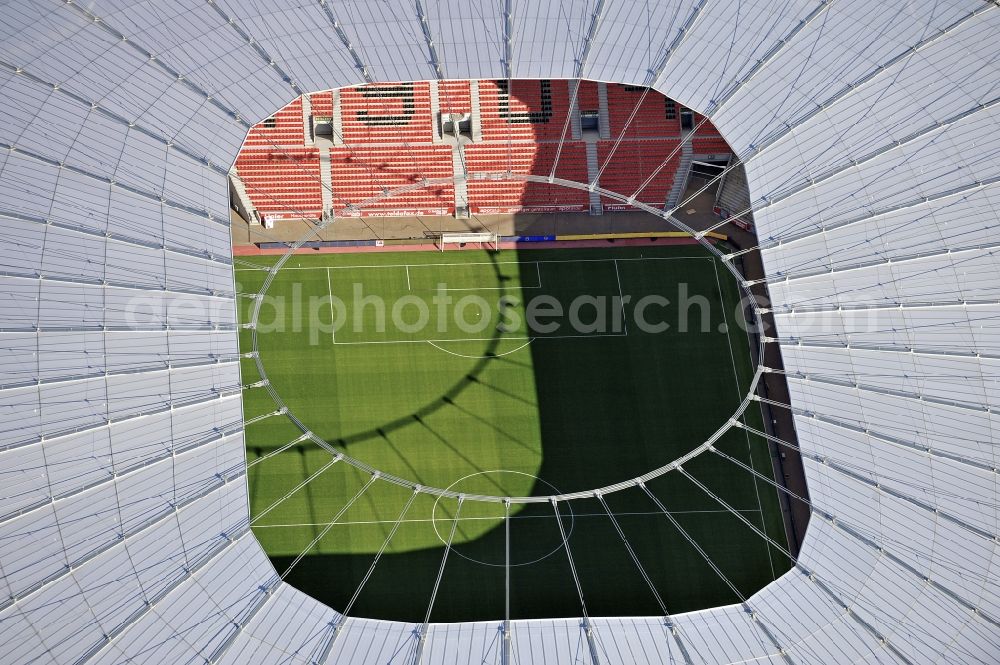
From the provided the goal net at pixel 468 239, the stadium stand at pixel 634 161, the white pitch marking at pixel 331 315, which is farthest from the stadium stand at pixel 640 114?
the white pitch marking at pixel 331 315

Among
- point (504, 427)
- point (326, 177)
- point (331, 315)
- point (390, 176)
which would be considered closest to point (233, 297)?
point (331, 315)

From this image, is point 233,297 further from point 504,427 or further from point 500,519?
point 500,519

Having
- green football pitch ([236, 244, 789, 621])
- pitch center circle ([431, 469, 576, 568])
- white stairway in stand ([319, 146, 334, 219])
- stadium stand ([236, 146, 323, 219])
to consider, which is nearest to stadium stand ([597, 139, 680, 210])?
green football pitch ([236, 244, 789, 621])

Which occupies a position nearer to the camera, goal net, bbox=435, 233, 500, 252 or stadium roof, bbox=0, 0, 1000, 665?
stadium roof, bbox=0, 0, 1000, 665

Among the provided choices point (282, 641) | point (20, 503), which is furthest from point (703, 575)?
point (20, 503)

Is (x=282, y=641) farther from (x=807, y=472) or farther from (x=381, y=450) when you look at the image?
(x=807, y=472)

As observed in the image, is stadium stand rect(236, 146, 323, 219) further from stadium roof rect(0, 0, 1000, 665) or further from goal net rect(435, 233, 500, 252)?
stadium roof rect(0, 0, 1000, 665)

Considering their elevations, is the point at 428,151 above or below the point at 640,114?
below
